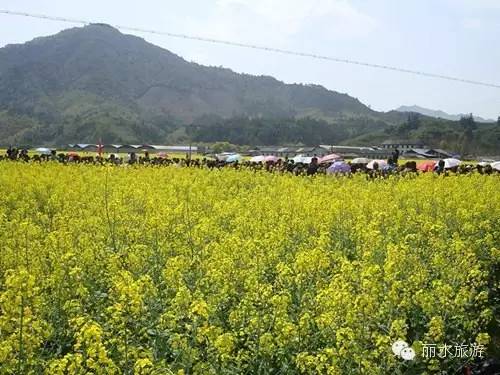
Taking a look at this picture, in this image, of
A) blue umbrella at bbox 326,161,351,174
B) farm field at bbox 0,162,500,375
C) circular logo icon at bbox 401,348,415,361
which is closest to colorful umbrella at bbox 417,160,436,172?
blue umbrella at bbox 326,161,351,174

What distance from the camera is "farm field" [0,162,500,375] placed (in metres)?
4.27

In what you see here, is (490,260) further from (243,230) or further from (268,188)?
(268,188)

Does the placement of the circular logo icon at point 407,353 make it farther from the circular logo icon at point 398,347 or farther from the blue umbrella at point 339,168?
the blue umbrella at point 339,168

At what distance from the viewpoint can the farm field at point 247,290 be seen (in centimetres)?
427

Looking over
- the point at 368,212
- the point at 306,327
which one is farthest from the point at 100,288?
the point at 368,212

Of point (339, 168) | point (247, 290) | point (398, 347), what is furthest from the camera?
point (339, 168)

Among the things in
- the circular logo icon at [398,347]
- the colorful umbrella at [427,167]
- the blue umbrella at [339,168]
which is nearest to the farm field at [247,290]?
the circular logo icon at [398,347]

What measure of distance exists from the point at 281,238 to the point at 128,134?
123 metres

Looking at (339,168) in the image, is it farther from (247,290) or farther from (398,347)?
(398,347)

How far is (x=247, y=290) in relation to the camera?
578 cm

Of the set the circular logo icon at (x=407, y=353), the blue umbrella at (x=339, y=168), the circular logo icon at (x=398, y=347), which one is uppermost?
the blue umbrella at (x=339, y=168)

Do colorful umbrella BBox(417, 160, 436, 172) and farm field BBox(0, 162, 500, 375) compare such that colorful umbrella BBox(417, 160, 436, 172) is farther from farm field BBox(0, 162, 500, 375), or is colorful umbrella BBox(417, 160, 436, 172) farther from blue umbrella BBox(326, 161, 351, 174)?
farm field BBox(0, 162, 500, 375)

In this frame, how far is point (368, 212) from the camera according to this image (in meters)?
11.4

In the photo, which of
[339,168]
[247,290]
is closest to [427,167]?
[339,168]
